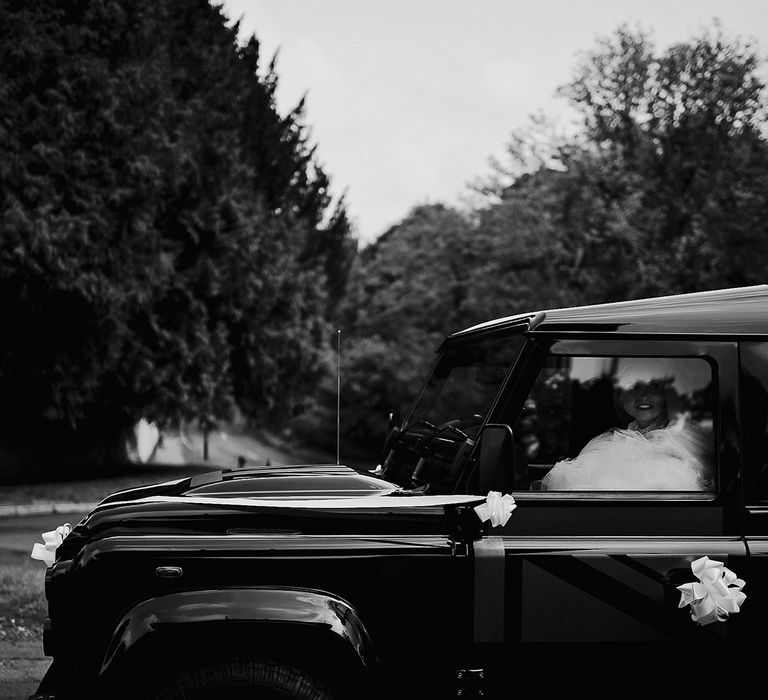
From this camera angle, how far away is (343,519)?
3189 millimetres

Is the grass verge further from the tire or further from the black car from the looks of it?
the tire

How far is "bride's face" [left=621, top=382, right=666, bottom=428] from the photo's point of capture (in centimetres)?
355

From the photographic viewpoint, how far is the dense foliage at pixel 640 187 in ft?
96.7

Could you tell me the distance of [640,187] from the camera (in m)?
30.4

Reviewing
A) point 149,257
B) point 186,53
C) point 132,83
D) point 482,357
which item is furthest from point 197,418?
point 482,357

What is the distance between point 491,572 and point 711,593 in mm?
670

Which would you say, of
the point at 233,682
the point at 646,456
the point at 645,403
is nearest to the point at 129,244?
the point at 645,403

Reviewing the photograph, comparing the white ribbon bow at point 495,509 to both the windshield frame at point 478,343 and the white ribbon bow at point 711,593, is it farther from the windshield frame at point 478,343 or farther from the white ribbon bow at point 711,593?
the white ribbon bow at point 711,593

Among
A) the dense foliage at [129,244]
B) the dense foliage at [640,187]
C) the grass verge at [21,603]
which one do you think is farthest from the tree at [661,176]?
the grass verge at [21,603]

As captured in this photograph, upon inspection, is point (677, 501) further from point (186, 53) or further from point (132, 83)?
point (186, 53)

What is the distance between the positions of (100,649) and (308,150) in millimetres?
41910

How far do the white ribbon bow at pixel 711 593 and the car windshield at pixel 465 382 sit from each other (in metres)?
0.84

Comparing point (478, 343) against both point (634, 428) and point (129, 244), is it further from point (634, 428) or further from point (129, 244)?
point (129, 244)

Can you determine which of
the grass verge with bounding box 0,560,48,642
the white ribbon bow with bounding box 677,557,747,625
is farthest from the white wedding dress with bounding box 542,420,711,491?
the grass verge with bounding box 0,560,48,642
